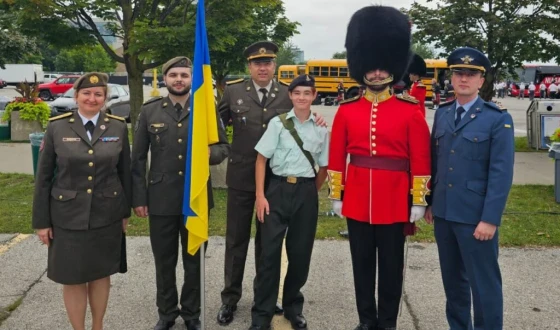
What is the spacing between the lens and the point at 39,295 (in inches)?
173

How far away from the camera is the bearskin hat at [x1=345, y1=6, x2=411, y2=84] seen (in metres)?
3.52

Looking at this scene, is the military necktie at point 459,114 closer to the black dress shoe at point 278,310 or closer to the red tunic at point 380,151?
the red tunic at point 380,151

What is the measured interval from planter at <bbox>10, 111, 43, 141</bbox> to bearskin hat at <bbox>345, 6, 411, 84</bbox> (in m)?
11.2

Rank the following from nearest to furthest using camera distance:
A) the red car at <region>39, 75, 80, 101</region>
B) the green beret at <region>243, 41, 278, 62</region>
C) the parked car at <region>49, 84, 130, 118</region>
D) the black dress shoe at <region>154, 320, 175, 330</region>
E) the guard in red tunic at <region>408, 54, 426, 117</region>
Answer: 1. the black dress shoe at <region>154, 320, 175, 330</region>
2. the green beret at <region>243, 41, 278, 62</region>
3. the guard in red tunic at <region>408, 54, 426, 117</region>
4. the parked car at <region>49, 84, 130, 118</region>
5. the red car at <region>39, 75, 80, 101</region>

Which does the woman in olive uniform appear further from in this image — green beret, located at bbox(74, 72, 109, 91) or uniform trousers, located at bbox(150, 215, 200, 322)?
uniform trousers, located at bbox(150, 215, 200, 322)

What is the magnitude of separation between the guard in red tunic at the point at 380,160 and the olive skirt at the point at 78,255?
60.3 inches

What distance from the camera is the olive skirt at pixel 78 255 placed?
129 inches

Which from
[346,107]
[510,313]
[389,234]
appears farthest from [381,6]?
[510,313]

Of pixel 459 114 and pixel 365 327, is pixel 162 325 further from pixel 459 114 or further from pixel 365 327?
pixel 459 114

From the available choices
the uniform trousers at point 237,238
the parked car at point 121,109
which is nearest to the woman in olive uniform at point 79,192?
the uniform trousers at point 237,238

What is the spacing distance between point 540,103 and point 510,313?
8.89m

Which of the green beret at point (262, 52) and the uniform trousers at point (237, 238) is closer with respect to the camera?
the green beret at point (262, 52)

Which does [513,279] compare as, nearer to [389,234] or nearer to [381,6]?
[389,234]

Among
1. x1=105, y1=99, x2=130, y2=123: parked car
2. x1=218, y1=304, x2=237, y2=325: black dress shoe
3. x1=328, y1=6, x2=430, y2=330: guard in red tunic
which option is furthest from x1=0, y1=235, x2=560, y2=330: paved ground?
x1=105, y1=99, x2=130, y2=123: parked car
